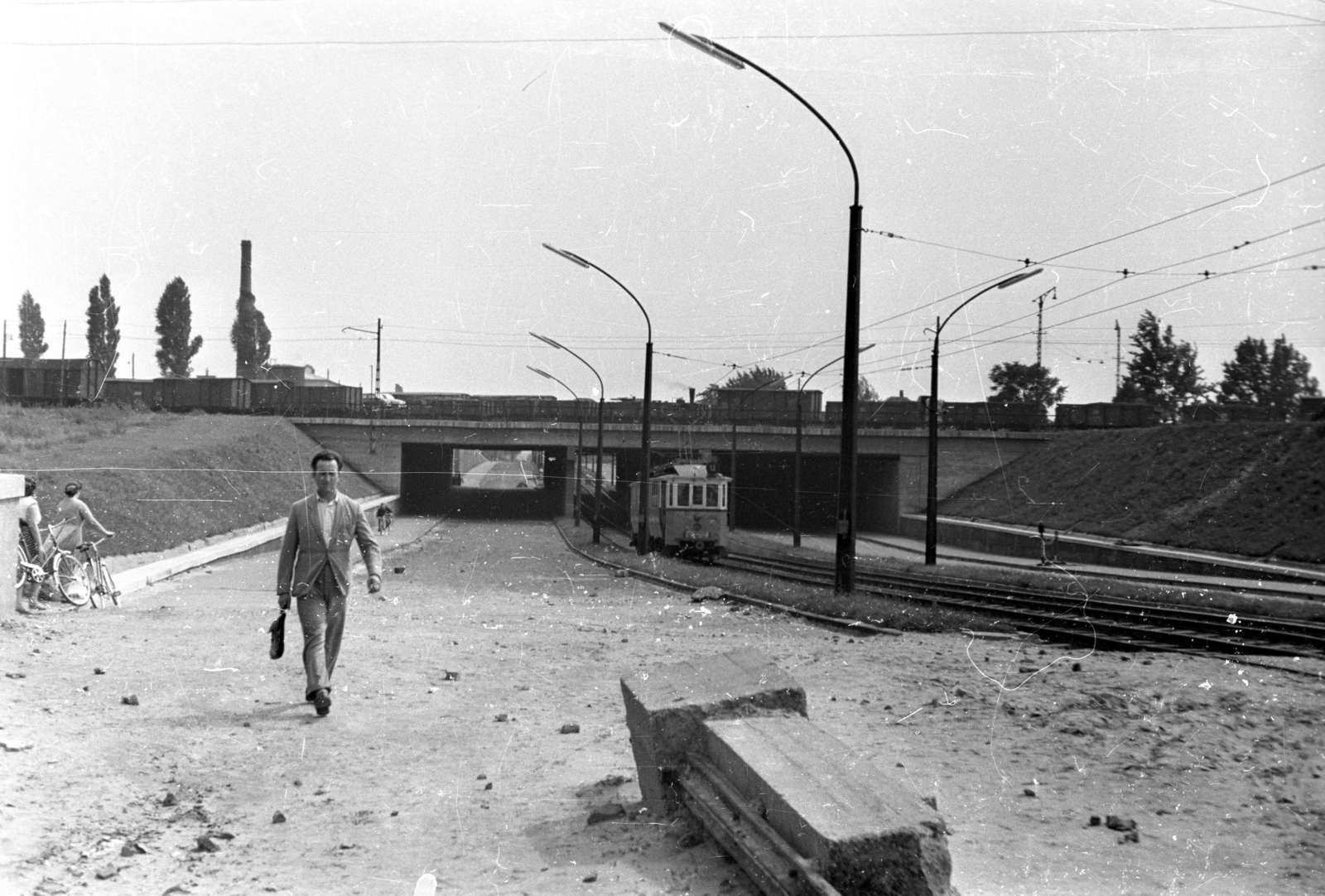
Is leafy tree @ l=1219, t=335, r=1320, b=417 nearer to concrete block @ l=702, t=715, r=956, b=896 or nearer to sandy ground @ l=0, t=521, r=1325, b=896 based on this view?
sandy ground @ l=0, t=521, r=1325, b=896

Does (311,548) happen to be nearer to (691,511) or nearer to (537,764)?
(537,764)

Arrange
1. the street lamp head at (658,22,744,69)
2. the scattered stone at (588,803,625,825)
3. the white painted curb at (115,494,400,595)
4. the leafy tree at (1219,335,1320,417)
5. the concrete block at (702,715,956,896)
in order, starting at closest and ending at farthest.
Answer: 1. the concrete block at (702,715,956,896)
2. the scattered stone at (588,803,625,825)
3. the street lamp head at (658,22,744,69)
4. the white painted curb at (115,494,400,595)
5. the leafy tree at (1219,335,1320,417)

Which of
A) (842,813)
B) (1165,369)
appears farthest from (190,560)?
(1165,369)

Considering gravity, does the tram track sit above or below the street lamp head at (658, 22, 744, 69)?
below

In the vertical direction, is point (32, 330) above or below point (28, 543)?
above

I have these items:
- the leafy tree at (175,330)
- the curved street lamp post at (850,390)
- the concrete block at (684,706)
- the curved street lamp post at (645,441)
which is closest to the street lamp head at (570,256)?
Result: the curved street lamp post at (645,441)

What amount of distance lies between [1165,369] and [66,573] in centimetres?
5346

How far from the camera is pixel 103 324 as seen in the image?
6694 cm

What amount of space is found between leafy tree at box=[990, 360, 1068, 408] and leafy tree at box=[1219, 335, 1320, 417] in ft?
53.2

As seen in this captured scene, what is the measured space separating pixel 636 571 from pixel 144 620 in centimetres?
1456

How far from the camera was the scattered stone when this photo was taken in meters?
5.64

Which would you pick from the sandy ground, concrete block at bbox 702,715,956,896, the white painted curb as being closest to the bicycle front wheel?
the sandy ground

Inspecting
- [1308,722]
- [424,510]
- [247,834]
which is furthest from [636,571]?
[424,510]

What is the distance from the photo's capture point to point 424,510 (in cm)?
6700
